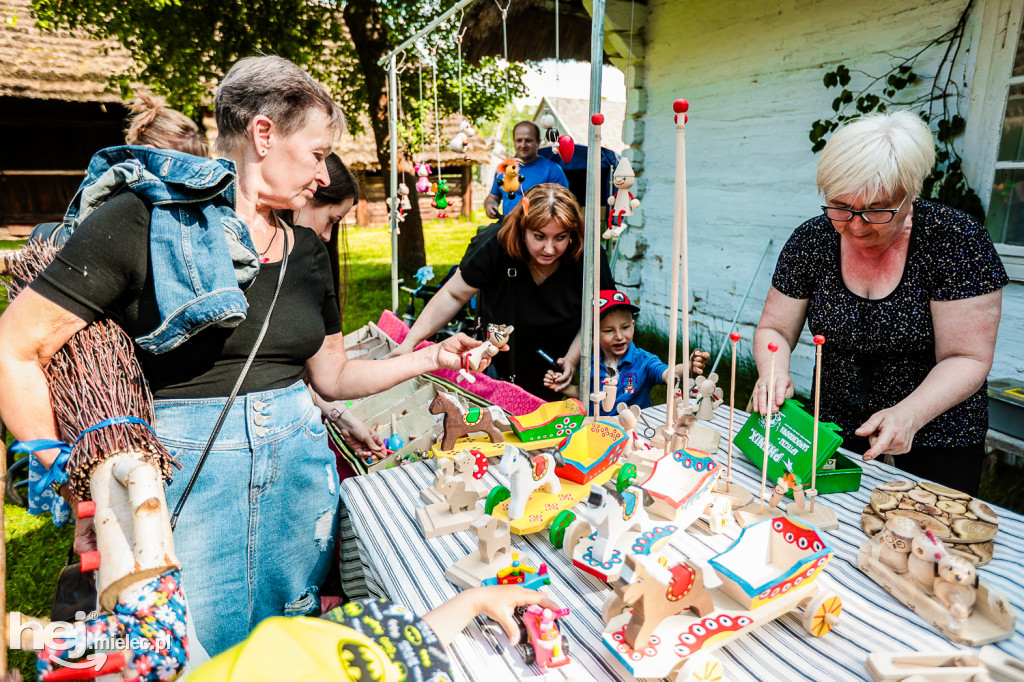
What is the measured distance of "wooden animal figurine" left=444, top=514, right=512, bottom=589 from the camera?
1238mm

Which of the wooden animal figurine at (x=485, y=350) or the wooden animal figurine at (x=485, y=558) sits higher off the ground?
the wooden animal figurine at (x=485, y=350)

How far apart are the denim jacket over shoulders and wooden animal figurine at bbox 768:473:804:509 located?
1.28 metres

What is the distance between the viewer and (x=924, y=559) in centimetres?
113

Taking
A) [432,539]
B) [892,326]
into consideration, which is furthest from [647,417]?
[432,539]

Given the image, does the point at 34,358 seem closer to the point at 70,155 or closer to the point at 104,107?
the point at 104,107

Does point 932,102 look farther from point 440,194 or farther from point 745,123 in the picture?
point 440,194

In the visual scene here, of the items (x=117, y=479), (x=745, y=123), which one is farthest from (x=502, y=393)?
(x=745, y=123)

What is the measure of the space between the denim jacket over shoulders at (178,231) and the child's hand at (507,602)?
756 millimetres

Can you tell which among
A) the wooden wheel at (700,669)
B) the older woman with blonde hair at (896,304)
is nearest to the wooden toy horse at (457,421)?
the older woman with blonde hair at (896,304)

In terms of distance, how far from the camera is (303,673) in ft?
2.35

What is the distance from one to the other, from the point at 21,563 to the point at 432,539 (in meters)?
2.59

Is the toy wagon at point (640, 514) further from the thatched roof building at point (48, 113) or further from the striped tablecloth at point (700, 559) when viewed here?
the thatched roof building at point (48, 113)

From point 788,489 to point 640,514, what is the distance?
16.7 inches

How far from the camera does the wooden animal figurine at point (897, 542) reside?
118cm
